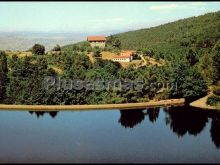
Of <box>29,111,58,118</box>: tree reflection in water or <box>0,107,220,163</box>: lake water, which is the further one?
<box>29,111,58,118</box>: tree reflection in water

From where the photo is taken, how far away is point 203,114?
50375 mm

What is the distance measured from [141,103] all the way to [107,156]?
21.0m

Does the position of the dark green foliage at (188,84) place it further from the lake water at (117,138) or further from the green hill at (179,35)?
the green hill at (179,35)

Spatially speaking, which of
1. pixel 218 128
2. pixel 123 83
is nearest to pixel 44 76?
pixel 123 83

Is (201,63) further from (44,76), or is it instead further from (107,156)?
(107,156)

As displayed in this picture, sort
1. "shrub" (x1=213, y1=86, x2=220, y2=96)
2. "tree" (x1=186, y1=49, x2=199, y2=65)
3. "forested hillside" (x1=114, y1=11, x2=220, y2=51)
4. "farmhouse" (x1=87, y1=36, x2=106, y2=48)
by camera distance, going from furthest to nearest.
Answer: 1. "forested hillside" (x1=114, y1=11, x2=220, y2=51)
2. "farmhouse" (x1=87, y1=36, x2=106, y2=48)
3. "tree" (x1=186, y1=49, x2=199, y2=65)
4. "shrub" (x1=213, y1=86, x2=220, y2=96)

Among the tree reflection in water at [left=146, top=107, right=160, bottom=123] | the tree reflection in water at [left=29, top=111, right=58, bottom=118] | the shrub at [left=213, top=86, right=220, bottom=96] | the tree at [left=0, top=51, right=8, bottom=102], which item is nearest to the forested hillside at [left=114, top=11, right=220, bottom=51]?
the shrub at [left=213, top=86, right=220, bottom=96]

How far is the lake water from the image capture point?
34531mm

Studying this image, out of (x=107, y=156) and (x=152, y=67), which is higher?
(x=152, y=67)

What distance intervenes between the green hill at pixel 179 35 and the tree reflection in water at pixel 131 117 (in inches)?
1134

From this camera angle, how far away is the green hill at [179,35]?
80250mm

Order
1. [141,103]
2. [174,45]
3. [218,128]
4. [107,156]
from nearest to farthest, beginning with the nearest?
[107,156]
[218,128]
[141,103]
[174,45]

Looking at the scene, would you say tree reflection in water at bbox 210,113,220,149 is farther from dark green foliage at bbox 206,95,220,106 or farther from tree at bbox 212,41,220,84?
tree at bbox 212,41,220,84

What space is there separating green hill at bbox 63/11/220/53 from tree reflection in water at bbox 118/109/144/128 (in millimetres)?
28794
